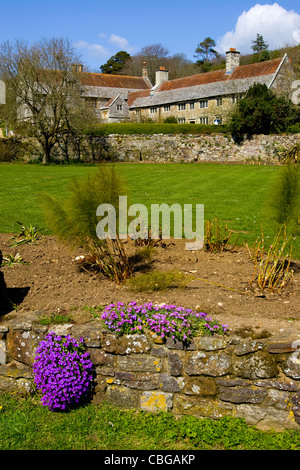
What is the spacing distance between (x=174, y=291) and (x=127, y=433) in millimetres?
1836

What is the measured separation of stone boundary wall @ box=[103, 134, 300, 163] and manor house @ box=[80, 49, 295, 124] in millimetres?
3268

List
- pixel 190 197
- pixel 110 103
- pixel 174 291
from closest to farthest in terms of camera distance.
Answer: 1. pixel 174 291
2. pixel 190 197
3. pixel 110 103

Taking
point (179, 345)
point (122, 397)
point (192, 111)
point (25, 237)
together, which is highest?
point (192, 111)

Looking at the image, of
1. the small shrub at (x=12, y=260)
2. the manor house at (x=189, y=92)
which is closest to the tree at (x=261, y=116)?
the manor house at (x=189, y=92)

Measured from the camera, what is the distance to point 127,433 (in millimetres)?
3777

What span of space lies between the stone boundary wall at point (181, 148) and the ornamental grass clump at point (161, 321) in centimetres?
2876

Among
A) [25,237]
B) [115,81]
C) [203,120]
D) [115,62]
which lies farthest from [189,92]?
[25,237]

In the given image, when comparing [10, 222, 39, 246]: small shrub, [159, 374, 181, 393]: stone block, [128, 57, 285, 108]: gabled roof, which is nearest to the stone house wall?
[128, 57, 285, 108]: gabled roof

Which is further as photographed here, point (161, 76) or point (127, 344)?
point (161, 76)

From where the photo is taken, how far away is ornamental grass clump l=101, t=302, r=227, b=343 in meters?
3.92

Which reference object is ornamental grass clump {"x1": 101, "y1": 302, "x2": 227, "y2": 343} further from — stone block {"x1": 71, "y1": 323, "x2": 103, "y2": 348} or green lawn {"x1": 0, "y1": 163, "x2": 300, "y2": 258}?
green lawn {"x1": 0, "y1": 163, "x2": 300, "y2": 258}

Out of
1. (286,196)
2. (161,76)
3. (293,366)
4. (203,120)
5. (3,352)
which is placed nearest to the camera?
(293,366)

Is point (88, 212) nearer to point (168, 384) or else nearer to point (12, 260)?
point (12, 260)
